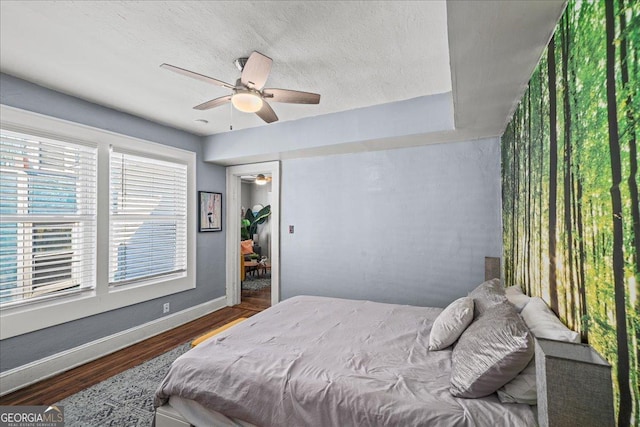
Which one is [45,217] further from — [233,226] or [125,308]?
[233,226]

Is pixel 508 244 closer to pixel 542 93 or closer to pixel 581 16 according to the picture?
pixel 542 93

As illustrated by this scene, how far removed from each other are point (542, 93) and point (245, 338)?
2311mm

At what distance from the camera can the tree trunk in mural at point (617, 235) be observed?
835mm

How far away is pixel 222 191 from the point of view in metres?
4.47

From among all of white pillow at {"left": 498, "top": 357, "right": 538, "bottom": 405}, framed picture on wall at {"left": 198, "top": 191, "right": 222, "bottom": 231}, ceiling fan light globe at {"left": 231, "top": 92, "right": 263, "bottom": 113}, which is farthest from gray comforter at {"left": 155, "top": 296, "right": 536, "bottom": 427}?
framed picture on wall at {"left": 198, "top": 191, "right": 222, "bottom": 231}

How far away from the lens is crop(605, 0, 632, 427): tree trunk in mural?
0.83m

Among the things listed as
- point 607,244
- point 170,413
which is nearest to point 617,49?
point 607,244

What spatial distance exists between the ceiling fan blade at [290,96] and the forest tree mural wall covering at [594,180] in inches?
55.1

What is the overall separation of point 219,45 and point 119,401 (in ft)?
8.99

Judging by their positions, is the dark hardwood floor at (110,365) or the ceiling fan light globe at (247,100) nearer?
the ceiling fan light globe at (247,100)

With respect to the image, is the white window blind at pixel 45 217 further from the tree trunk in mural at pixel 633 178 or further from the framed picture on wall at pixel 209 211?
the tree trunk in mural at pixel 633 178

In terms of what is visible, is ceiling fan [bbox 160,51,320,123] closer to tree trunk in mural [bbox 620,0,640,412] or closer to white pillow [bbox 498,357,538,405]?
tree trunk in mural [bbox 620,0,640,412]

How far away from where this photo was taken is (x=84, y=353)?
9.02 ft

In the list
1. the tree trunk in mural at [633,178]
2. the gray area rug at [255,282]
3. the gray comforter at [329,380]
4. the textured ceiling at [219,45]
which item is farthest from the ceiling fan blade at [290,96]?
the gray area rug at [255,282]
